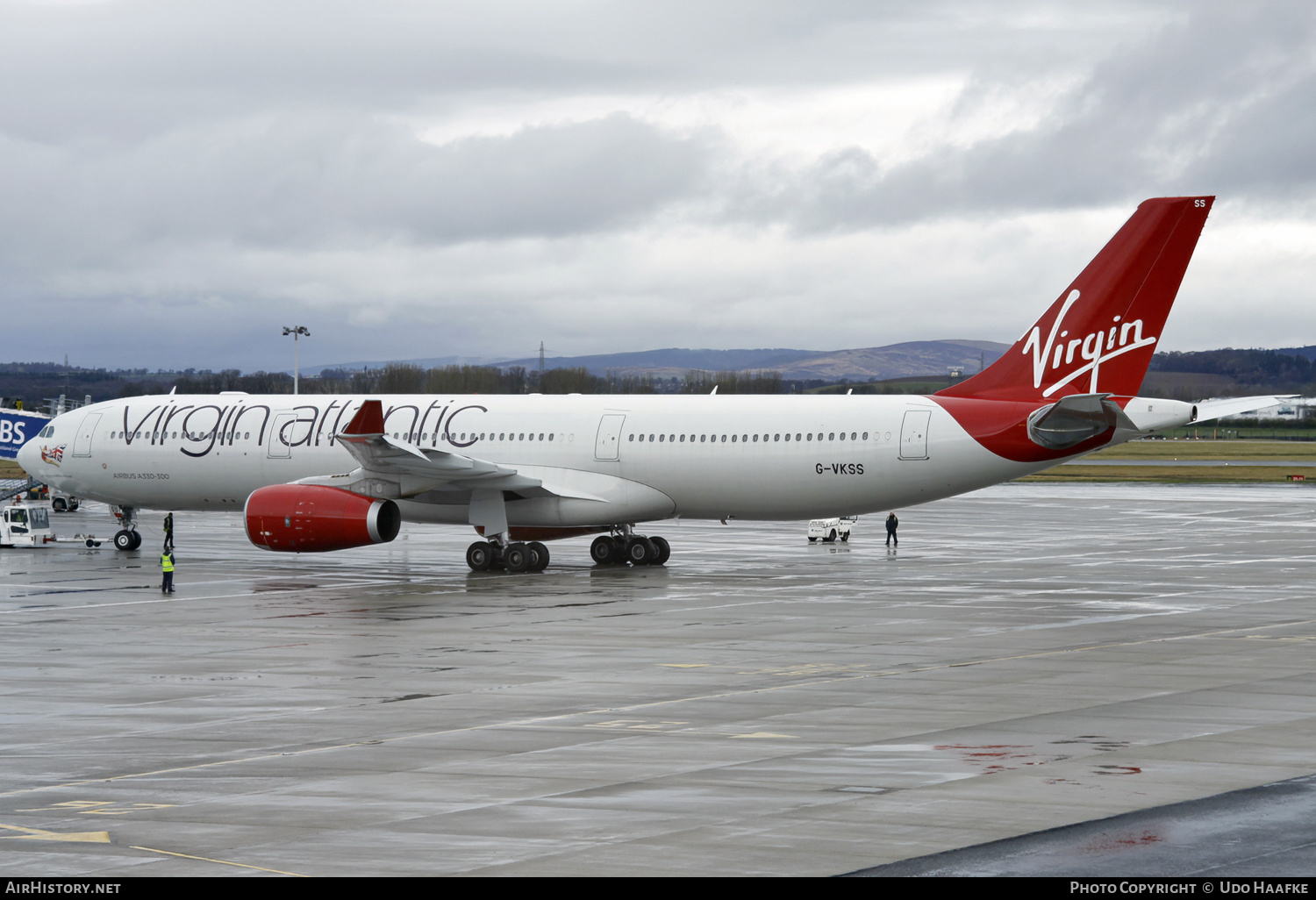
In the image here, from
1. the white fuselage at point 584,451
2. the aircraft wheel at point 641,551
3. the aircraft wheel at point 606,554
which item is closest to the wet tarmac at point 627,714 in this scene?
the aircraft wheel at point 641,551

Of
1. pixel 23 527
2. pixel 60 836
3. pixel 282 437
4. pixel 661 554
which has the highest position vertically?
pixel 282 437

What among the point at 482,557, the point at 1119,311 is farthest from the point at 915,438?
the point at 482,557

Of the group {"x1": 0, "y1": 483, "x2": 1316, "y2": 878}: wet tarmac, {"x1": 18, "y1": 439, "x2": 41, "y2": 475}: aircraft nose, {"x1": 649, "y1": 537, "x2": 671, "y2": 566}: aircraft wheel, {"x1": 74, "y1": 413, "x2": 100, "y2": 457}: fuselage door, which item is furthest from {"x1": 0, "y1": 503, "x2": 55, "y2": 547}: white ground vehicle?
{"x1": 649, "y1": 537, "x2": 671, "y2": 566}: aircraft wheel

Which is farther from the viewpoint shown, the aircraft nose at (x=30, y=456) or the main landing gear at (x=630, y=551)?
the aircraft nose at (x=30, y=456)

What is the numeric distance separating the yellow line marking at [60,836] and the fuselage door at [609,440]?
26664 millimetres

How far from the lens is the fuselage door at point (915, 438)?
34.9 meters

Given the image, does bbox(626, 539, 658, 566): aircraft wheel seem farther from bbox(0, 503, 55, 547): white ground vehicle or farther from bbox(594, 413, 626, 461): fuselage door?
bbox(0, 503, 55, 547): white ground vehicle

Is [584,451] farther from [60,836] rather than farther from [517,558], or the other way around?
[60,836]

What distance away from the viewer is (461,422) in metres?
40.4

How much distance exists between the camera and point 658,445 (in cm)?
3753

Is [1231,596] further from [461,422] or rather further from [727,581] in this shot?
[461,422]

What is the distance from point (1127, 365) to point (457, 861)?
26.8m

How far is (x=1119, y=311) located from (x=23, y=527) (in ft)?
109

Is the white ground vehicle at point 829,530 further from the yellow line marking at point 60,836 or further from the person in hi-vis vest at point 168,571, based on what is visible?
the yellow line marking at point 60,836
